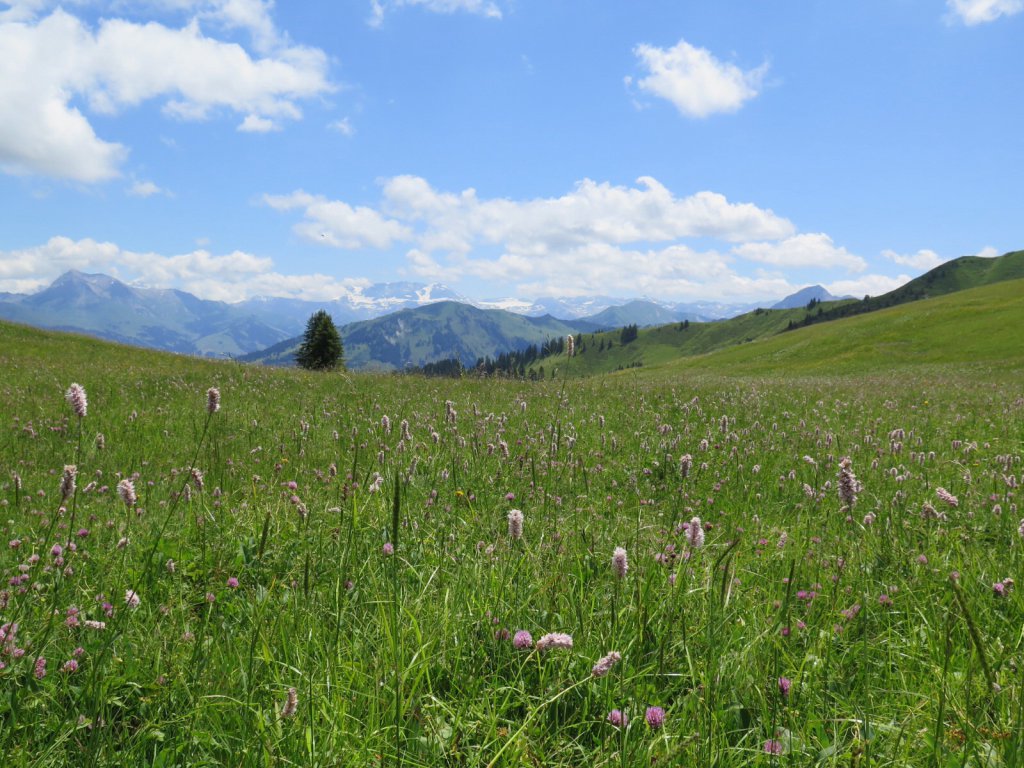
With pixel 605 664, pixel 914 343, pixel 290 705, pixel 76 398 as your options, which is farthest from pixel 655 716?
pixel 914 343

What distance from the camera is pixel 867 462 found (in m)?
7.41

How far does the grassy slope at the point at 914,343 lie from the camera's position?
57.4 meters

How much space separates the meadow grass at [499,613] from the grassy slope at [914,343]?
5229 cm

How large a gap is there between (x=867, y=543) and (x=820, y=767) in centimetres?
285

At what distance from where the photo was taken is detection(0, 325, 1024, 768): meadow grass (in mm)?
2176

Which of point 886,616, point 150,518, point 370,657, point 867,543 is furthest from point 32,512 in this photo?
point 867,543

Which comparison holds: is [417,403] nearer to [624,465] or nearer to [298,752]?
[624,465]

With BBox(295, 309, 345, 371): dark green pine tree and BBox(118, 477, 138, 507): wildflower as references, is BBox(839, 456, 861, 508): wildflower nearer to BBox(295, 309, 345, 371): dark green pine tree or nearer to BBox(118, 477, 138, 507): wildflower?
BBox(118, 477, 138, 507): wildflower

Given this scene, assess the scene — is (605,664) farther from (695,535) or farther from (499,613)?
(499,613)

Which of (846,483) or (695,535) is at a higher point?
(846,483)

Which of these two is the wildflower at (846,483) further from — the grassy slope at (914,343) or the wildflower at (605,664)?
the grassy slope at (914,343)

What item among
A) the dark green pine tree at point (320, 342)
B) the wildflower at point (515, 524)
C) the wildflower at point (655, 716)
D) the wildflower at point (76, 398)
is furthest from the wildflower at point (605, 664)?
the dark green pine tree at point (320, 342)

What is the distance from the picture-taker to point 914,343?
216 ft

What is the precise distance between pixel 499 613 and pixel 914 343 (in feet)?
263
